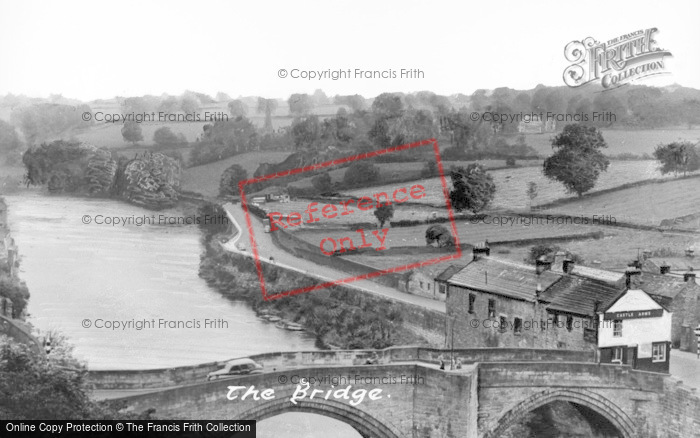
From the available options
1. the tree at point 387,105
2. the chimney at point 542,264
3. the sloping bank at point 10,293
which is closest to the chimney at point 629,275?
the chimney at point 542,264

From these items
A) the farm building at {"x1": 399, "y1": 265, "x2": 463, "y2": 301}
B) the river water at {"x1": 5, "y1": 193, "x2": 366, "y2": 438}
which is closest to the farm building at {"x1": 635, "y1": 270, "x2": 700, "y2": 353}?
the farm building at {"x1": 399, "y1": 265, "x2": 463, "y2": 301}

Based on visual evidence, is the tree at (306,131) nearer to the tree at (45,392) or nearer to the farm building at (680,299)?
the farm building at (680,299)

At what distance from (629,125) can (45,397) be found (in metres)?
13.2

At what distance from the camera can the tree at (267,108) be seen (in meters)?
20.8

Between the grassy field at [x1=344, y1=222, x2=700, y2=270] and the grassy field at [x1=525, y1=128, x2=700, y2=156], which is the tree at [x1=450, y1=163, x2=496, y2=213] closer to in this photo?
the grassy field at [x1=344, y1=222, x2=700, y2=270]

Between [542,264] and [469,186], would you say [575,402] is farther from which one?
[469,186]

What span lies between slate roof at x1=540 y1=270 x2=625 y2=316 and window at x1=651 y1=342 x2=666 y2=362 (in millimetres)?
1161

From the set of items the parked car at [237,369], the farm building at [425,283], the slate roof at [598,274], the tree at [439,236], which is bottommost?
the parked car at [237,369]

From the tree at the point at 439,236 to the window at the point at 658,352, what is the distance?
5031 mm

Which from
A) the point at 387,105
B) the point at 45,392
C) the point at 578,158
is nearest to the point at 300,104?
the point at 387,105

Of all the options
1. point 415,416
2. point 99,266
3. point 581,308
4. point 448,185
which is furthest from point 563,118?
point 99,266

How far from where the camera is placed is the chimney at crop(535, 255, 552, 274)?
2064 centimetres

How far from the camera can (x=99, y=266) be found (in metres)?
20.4

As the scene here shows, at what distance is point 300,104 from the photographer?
2064 cm
